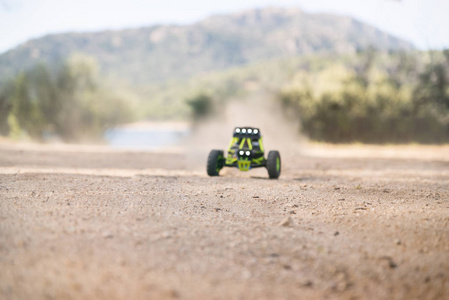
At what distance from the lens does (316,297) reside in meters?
3.63

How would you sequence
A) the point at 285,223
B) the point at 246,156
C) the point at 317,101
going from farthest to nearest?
the point at 317,101 → the point at 246,156 → the point at 285,223

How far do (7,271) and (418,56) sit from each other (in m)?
42.9

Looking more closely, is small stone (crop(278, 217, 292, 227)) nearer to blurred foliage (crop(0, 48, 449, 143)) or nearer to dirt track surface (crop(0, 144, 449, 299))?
dirt track surface (crop(0, 144, 449, 299))

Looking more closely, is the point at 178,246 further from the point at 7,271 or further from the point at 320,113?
the point at 320,113

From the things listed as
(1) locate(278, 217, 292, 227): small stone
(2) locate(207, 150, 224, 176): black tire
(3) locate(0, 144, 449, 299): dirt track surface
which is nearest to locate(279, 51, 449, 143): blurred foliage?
(2) locate(207, 150, 224, 176): black tire

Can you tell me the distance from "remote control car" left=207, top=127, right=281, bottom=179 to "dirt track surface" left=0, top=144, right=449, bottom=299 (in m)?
3.13

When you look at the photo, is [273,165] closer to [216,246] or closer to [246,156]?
[246,156]

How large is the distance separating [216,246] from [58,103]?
38383 millimetres

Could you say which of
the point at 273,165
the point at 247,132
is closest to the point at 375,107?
the point at 247,132

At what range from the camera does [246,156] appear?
1079cm

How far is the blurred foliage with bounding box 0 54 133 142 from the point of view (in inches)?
1492

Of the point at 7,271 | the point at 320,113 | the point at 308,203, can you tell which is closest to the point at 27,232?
the point at 7,271

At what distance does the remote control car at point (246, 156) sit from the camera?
426 inches

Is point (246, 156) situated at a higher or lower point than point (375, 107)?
lower
